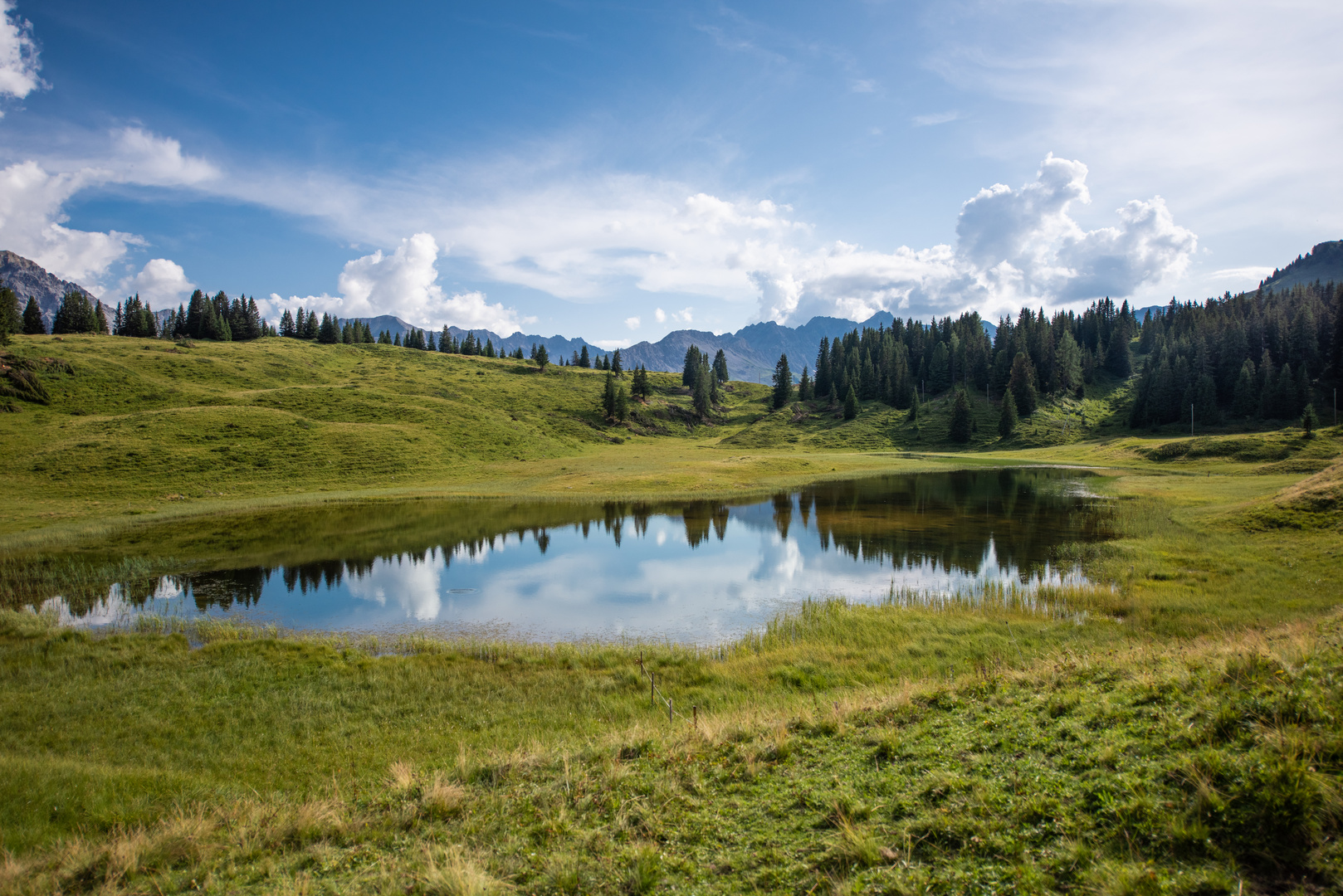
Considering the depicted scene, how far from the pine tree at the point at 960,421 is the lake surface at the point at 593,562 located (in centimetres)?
7009

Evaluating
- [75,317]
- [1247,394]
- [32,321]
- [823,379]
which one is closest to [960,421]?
[823,379]

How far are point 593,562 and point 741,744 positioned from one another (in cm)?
2437

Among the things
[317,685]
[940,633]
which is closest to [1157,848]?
[940,633]

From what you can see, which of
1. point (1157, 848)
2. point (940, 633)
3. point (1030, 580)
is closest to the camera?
point (1157, 848)

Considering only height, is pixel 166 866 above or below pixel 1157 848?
below

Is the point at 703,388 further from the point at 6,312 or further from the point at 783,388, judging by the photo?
the point at 6,312

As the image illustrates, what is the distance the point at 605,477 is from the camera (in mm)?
69000

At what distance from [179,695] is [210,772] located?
228 inches

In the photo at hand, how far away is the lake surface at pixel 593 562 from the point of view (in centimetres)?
2445

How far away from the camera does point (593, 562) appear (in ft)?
112

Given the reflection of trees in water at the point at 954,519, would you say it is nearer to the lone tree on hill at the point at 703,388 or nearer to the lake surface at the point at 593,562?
the lake surface at the point at 593,562

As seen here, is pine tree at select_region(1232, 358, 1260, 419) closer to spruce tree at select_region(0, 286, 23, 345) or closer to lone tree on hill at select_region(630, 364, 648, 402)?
lone tree on hill at select_region(630, 364, 648, 402)

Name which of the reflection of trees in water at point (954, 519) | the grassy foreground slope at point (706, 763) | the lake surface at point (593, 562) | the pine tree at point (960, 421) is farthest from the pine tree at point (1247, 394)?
the grassy foreground slope at point (706, 763)

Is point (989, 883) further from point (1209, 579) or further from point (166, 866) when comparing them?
point (1209, 579)
